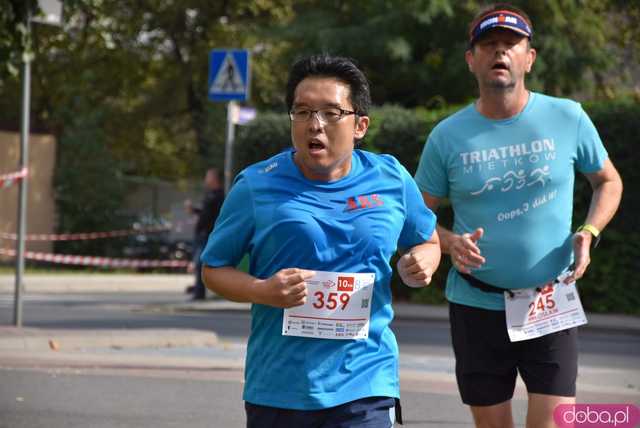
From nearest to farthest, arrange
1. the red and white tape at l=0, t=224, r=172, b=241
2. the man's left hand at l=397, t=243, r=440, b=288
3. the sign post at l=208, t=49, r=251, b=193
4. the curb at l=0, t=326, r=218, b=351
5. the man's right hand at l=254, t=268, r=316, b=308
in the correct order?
1. the man's right hand at l=254, t=268, r=316, b=308
2. the man's left hand at l=397, t=243, r=440, b=288
3. the curb at l=0, t=326, r=218, b=351
4. the sign post at l=208, t=49, r=251, b=193
5. the red and white tape at l=0, t=224, r=172, b=241

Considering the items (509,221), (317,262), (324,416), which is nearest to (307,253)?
(317,262)

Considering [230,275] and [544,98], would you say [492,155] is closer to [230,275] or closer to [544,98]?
[544,98]

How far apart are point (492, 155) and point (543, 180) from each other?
21 centimetres

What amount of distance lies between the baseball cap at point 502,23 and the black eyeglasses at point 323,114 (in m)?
1.18

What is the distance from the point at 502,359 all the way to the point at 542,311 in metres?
0.23

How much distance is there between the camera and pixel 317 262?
3.82 m

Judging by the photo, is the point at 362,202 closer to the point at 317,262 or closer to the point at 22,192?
the point at 317,262

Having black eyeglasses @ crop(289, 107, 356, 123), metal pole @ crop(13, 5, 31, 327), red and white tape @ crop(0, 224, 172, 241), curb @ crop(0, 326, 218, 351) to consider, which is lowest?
red and white tape @ crop(0, 224, 172, 241)

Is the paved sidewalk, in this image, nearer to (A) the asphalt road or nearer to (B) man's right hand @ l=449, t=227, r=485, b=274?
(A) the asphalt road

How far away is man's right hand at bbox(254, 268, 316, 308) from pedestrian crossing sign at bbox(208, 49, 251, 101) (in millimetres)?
12727

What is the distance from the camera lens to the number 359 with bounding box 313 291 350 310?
3.82 meters

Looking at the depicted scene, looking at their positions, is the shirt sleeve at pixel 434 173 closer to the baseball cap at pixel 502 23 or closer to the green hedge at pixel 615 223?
the baseball cap at pixel 502 23

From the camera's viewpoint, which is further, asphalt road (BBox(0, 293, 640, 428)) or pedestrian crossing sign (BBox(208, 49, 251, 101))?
pedestrian crossing sign (BBox(208, 49, 251, 101))

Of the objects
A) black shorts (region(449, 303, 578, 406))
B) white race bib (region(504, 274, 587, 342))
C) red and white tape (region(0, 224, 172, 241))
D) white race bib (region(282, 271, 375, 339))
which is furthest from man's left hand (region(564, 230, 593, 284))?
red and white tape (region(0, 224, 172, 241))
